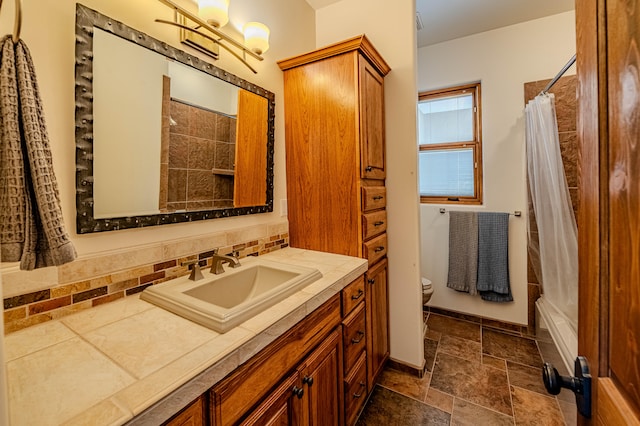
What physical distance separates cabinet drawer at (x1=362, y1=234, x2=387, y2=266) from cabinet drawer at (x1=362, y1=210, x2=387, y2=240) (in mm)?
37

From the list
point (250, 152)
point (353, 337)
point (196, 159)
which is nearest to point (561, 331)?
point (353, 337)

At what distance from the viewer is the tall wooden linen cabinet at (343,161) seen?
5.12 ft

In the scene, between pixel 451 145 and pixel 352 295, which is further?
pixel 451 145

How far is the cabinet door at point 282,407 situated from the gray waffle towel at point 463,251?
6.89 feet

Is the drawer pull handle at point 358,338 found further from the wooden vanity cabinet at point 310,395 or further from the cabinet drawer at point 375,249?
the cabinet drawer at point 375,249

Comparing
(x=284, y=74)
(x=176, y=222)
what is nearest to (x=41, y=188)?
(x=176, y=222)

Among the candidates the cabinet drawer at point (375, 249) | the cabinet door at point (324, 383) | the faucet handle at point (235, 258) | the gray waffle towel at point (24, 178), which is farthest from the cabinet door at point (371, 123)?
the gray waffle towel at point (24, 178)

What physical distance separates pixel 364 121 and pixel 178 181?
40.0 inches

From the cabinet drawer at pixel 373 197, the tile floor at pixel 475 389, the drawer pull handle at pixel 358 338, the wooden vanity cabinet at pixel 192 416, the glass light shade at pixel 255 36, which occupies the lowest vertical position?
the tile floor at pixel 475 389

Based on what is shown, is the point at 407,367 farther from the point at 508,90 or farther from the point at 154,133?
the point at 508,90

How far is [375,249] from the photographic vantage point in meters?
1.70

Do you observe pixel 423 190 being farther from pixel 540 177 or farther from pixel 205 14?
pixel 205 14

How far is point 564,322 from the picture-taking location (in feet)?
5.82

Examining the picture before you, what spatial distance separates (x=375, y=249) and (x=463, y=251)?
4.29 ft
